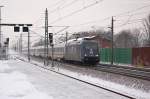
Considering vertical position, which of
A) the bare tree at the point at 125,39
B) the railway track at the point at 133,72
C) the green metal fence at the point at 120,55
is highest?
the bare tree at the point at 125,39

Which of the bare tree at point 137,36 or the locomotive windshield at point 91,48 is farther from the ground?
the bare tree at point 137,36

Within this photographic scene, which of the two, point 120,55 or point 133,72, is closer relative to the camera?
point 133,72

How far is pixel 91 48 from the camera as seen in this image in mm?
44000

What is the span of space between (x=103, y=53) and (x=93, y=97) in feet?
149

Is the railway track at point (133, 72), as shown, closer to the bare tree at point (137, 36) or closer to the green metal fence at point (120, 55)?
the green metal fence at point (120, 55)

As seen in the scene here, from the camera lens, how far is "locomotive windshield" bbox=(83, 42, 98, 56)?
43372 mm

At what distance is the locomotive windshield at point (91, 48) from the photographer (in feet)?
142

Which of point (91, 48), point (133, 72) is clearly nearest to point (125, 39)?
→ point (91, 48)

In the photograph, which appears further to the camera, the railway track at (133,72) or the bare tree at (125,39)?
the bare tree at (125,39)

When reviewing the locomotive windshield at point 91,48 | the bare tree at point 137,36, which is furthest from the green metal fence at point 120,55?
the bare tree at point 137,36

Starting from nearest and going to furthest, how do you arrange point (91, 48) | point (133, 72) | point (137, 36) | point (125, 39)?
point (133, 72)
point (91, 48)
point (137, 36)
point (125, 39)

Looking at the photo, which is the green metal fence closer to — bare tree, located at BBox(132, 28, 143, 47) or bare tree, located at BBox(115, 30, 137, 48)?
bare tree, located at BBox(132, 28, 143, 47)

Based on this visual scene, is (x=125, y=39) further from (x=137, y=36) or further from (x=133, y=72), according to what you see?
(x=133, y=72)

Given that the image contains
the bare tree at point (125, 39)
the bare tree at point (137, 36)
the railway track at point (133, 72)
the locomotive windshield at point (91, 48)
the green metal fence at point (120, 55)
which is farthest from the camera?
the bare tree at point (125, 39)
